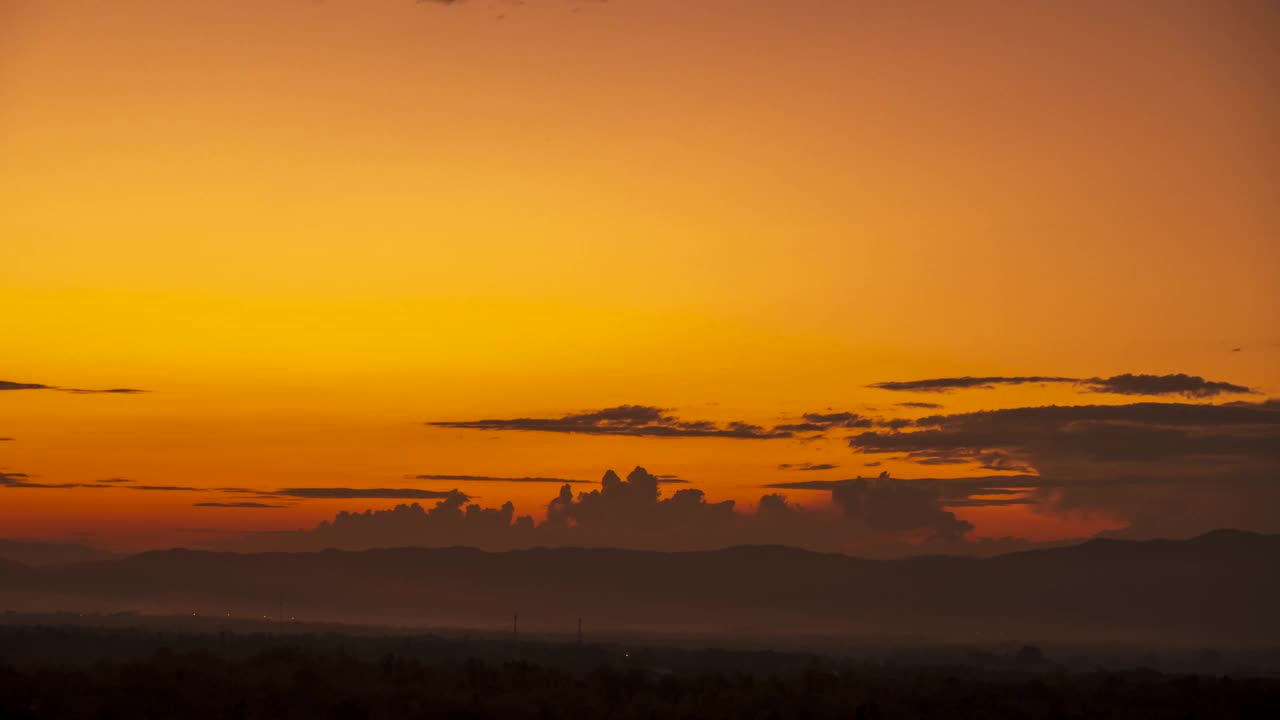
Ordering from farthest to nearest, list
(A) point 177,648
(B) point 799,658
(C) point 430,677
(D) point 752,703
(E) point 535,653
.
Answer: (B) point 799,658
(E) point 535,653
(A) point 177,648
(C) point 430,677
(D) point 752,703

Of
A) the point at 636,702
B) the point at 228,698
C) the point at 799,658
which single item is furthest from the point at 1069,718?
the point at 799,658

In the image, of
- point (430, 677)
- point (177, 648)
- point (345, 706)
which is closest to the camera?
point (345, 706)

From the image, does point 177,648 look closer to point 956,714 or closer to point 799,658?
point 799,658

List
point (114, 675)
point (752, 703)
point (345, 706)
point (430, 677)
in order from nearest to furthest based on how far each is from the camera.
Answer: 1. point (345, 706)
2. point (752, 703)
3. point (114, 675)
4. point (430, 677)

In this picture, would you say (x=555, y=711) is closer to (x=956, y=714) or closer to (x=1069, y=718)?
(x=956, y=714)

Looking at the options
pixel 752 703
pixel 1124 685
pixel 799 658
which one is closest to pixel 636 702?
pixel 752 703

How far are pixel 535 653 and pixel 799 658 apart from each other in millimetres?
37871

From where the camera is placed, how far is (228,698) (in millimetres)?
71250

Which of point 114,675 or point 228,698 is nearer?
point 228,698

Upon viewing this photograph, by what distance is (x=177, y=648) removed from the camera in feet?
495

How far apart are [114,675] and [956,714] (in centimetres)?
4295

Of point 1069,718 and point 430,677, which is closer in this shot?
point 1069,718

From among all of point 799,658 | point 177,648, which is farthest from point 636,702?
point 799,658

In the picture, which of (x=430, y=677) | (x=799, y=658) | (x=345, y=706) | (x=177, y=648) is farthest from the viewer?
(x=799, y=658)
